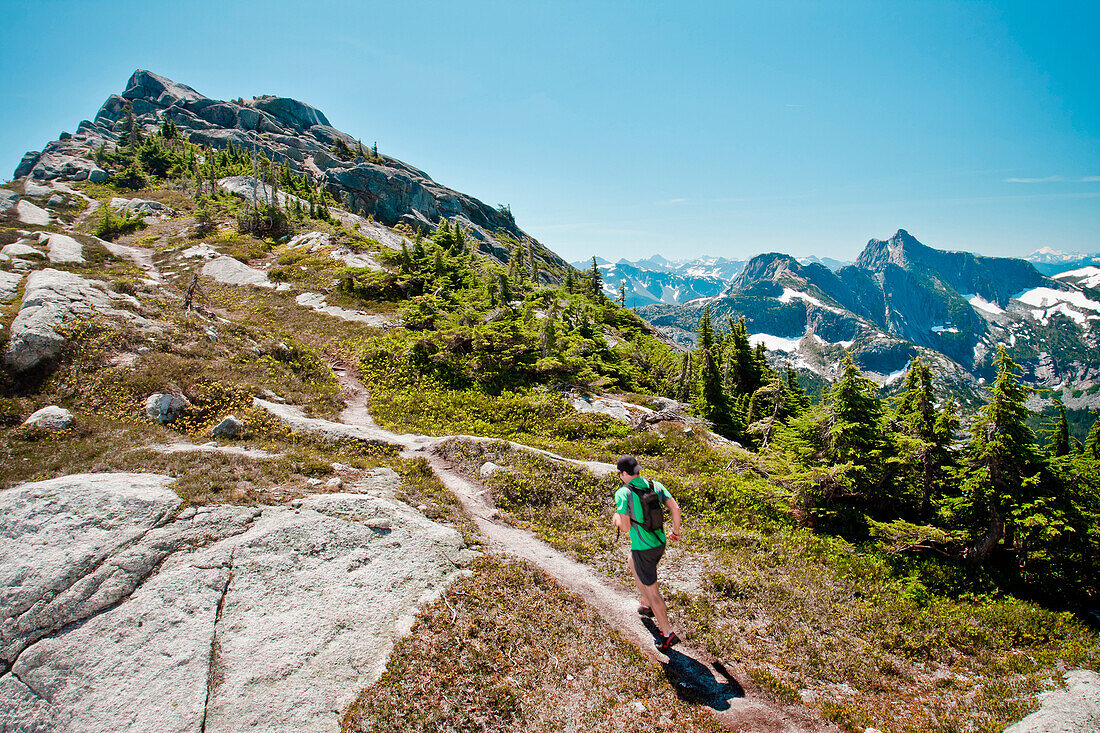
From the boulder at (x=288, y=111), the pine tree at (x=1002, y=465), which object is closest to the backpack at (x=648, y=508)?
the pine tree at (x=1002, y=465)

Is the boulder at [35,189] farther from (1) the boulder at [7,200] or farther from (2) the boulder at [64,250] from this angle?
(2) the boulder at [64,250]

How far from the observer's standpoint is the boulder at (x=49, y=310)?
1395 centimetres

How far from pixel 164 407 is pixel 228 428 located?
2321 mm

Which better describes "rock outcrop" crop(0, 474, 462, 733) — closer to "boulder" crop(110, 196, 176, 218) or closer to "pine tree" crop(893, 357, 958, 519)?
"pine tree" crop(893, 357, 958, 519)

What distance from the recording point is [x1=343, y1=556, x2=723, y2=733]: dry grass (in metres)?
6.60

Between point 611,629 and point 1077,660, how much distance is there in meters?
8.69

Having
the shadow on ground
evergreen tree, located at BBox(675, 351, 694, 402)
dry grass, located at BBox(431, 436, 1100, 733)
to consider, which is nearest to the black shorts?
the shadow on ground

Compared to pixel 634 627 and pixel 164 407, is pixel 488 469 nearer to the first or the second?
pixel 634 627

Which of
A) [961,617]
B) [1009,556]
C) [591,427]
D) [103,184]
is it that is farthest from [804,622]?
[103,184]

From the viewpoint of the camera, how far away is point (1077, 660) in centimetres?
790

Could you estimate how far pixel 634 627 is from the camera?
28.2 feet

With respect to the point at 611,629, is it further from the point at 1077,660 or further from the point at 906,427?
the point at 906,427

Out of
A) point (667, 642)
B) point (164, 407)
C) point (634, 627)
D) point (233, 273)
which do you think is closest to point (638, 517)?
point (667, 642)

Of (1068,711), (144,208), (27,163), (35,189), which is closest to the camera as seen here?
(1068,711)
